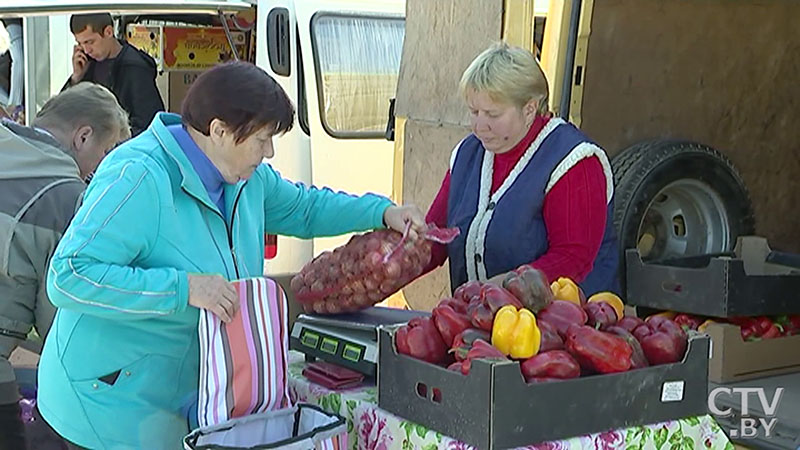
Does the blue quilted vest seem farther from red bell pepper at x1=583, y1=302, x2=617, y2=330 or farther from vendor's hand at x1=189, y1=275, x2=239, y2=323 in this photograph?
vendor's hand at x1=189, y1=275, x2=239, y2=323

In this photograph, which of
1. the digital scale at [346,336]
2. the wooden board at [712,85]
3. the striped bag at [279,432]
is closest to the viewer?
the striped bag at [279,432]

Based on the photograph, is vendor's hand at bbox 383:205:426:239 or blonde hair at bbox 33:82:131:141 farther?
blonde hair at bbox 33:82:131:141

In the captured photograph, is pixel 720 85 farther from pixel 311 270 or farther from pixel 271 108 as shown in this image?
pixel 271 108

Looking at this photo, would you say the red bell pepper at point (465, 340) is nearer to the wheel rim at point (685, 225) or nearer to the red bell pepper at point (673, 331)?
the red bell pepper at point (673, 331)

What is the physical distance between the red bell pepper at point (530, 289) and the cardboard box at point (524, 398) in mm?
217

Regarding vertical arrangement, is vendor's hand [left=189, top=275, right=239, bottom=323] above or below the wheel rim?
above

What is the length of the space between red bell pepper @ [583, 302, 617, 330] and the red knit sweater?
64cm

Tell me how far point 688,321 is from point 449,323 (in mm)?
2088

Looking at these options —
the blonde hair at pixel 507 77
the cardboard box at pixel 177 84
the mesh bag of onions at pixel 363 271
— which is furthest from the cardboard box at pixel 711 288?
the cardboard box at pixel 177 84

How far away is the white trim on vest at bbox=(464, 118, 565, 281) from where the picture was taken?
10.9ft

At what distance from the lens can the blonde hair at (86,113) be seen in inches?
132

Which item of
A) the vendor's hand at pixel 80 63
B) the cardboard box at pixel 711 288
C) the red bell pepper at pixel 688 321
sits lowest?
the red bell pepper at pixel 688 321

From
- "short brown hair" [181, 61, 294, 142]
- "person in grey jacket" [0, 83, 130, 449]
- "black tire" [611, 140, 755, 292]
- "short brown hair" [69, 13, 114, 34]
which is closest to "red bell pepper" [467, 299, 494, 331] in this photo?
"short brown hair" [181, 61, 294, 142]

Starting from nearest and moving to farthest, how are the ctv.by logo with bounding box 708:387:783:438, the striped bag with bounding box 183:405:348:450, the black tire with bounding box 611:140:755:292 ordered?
the striped bag with bounding box 183:405:348:450, the ctv.by logo with bounding box 708:387:783:438, the black tire with bounding box 611:140:755:292
